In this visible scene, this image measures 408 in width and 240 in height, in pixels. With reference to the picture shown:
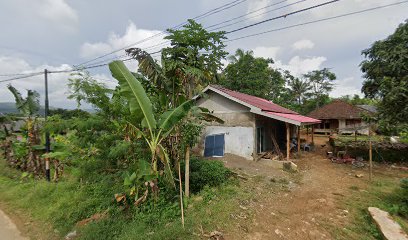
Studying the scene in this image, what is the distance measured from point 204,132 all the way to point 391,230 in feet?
31.4

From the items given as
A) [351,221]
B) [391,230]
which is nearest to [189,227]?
[351,221]

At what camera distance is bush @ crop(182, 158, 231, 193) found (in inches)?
294

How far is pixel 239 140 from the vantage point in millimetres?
12211

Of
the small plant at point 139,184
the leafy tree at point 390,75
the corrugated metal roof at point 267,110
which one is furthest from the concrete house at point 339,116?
the small plant at point 139,184

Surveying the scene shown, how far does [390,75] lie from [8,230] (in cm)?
1732

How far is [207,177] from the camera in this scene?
25.0 ft

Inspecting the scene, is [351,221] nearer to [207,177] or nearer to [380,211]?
[380,211]

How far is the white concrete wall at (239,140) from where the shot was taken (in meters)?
11.8

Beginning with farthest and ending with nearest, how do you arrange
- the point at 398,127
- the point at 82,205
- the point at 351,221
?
the point at 398,127 < the point at 82,205 < the point at 351,221

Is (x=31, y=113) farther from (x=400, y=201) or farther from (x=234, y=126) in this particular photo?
(x=400, y=201)

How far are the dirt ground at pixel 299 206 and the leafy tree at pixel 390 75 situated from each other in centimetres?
307

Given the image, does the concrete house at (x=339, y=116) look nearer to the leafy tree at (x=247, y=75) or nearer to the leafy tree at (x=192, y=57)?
the leafy tree at (x=247, y=75)

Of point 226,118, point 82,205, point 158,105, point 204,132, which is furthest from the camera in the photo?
point 204,132

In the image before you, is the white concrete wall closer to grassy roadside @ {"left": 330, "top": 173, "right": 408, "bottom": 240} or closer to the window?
the window
